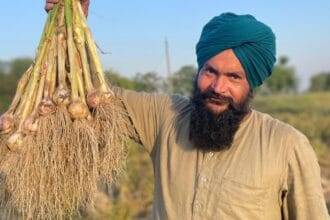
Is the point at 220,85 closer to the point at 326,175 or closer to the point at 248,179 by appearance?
the point at 248,179

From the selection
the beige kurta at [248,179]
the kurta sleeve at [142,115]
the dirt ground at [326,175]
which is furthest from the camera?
the dirt ground at [326,175]

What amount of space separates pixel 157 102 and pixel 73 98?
48cm

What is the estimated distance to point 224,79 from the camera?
2.32 metres

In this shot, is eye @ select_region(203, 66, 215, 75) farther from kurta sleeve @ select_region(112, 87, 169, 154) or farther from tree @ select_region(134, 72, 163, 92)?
tree @ select_region(134, 72, 163, 92)

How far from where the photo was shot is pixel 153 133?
2576 mm

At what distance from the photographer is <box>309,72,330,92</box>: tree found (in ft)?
163

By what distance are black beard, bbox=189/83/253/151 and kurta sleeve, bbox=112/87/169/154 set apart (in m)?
0.21

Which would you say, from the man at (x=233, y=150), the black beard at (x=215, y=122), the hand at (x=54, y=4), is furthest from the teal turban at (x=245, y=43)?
the hand at (x=54, y=4)

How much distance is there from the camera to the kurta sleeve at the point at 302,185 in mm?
2264

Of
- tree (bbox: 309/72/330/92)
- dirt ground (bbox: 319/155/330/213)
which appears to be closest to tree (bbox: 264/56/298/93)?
tree (bbox: 309/72/330/92)

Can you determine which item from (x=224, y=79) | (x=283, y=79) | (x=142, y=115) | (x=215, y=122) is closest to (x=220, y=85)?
(x=224, y=79)

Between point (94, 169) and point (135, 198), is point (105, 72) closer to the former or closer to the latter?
point (94, 169)

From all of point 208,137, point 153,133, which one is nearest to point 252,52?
point 208,137

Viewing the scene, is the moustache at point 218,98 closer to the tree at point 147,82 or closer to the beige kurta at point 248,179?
the beige kurta at point 248,179
